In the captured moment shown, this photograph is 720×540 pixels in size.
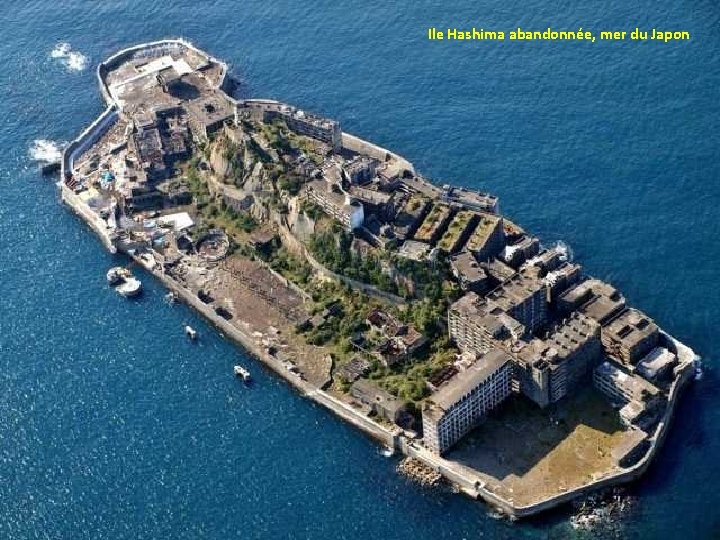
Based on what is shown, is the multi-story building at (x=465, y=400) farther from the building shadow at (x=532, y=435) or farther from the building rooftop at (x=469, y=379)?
the building shadow at (x=532, y=435)

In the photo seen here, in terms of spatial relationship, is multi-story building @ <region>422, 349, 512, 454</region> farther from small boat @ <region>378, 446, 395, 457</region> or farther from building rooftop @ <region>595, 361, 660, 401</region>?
building rooftop @ <region>595, 361, 660, 401</region>

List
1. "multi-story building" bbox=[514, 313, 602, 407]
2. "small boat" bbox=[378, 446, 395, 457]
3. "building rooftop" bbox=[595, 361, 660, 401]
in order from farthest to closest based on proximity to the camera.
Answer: "small boat" bbox=[378, 446, 395, 457]
"multi-story building" bbox=[514, 313, 602, 407]
"building rooftop" bbox=[595, 361, 660, 401]

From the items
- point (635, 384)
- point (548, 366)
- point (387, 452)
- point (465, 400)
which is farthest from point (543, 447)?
point (387, 452)

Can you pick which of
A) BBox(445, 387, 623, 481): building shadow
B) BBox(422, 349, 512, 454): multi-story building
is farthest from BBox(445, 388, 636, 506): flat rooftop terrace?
BBox(422, 349, 512, 454): multi-story building

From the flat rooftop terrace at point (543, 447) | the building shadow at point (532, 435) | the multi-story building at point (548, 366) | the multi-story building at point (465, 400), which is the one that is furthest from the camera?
the multi-story building at point (548, 366)

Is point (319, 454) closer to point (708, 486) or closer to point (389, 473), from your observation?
point (389, 473)

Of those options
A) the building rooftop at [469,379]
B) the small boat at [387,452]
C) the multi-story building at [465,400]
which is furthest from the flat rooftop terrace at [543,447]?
the small boat at [387,452]

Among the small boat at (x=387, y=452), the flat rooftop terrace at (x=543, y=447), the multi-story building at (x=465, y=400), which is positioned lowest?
the small boat at (x=387, y=452)

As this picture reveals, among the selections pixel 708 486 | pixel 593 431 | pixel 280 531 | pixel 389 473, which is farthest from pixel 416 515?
pixel 708 486
